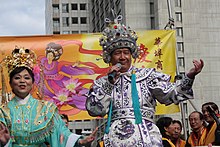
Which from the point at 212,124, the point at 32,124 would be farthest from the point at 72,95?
the point at 32,124

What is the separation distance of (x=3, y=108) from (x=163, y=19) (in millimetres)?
30996

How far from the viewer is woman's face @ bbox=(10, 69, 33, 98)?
5039 millimetres

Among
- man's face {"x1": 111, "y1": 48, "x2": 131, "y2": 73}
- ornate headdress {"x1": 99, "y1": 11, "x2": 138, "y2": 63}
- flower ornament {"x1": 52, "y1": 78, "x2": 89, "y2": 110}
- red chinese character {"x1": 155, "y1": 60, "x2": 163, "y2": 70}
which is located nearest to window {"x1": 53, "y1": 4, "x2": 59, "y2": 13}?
flower ornament {"x1": 52, "y1": 78, "x2": 89, "y2": 110}

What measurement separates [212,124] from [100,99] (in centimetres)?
169

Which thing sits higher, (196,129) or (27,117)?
(27,117)

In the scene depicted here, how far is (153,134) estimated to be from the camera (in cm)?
511

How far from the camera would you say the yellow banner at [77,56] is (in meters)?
8.77

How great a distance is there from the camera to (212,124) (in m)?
6.32

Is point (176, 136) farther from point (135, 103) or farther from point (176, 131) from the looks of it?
point (135, 103)

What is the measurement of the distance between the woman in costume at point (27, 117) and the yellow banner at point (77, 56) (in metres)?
3.56

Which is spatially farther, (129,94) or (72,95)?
(72,95)

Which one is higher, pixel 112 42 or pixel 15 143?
pixel 112 42

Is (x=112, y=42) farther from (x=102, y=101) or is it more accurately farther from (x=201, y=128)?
(x=201, y=128)

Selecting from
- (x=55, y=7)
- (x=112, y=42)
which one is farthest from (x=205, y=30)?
(x=112, y=42)
